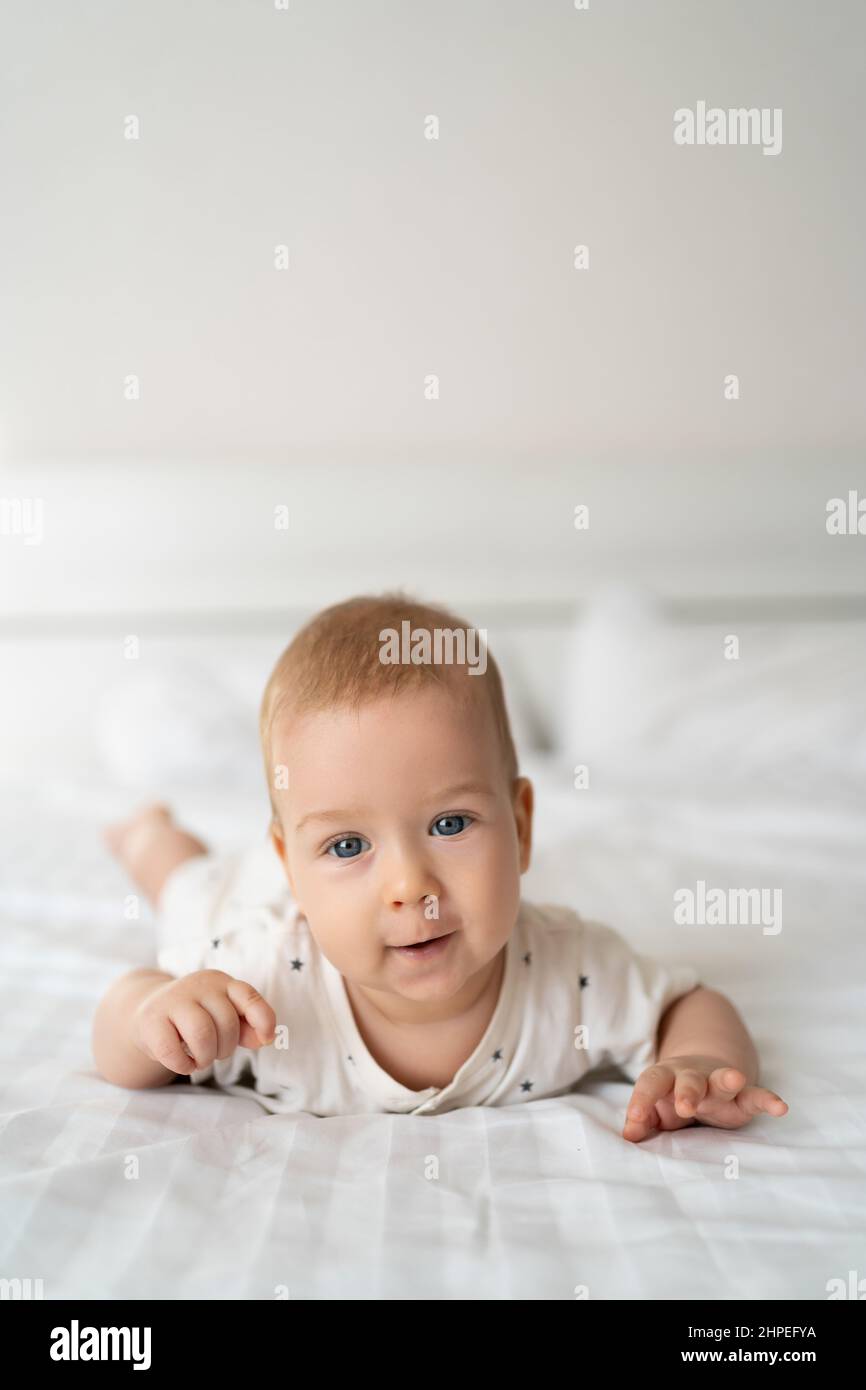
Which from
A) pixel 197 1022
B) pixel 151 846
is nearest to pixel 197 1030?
pixel 197 1022

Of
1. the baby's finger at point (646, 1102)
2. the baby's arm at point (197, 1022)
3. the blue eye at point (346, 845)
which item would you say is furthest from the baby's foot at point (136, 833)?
the baby's finger at point (646, 1102)

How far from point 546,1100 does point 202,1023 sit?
280mm

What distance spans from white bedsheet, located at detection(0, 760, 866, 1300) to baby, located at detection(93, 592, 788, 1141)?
0.04 meters

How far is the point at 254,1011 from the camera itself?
859 mm

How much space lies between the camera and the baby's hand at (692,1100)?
85cm

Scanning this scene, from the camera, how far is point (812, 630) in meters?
2.03

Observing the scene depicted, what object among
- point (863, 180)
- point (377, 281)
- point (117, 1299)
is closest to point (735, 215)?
point (863, 180)

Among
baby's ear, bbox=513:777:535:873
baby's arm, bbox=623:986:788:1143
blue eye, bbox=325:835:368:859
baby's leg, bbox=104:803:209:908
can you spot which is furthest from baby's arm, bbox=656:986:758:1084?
baby's leg, bbox=104:803:209:908

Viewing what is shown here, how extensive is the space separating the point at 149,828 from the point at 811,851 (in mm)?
830

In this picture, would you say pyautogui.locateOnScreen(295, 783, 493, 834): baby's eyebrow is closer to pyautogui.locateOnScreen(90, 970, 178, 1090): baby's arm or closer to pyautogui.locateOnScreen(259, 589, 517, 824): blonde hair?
pyautogui.locateOnScreen(259, 589, 517, 824): blonde hair

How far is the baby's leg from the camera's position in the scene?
1.42 meters
